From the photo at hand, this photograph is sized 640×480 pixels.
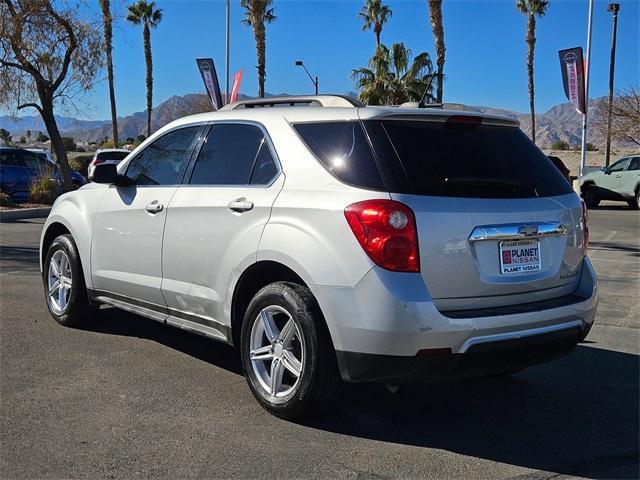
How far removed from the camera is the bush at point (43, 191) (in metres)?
19.5

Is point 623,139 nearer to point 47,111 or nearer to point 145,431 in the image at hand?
point 47,111

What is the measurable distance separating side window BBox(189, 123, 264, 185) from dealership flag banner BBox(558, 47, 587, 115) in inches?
912

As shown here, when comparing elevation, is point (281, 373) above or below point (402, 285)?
below

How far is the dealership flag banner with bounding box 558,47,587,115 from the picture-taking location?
24859mm

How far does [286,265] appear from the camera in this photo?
3814mm

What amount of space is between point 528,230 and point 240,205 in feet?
5.61

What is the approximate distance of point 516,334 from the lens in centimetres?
363

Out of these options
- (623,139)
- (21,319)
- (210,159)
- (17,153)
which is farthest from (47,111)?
(623,139)

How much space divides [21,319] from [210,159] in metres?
2.79

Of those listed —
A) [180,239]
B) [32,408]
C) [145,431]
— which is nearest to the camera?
[145,431]

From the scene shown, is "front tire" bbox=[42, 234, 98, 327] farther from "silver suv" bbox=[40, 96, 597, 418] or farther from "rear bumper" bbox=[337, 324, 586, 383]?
"rear bumper" bbox=[337, 324, 586, 383]

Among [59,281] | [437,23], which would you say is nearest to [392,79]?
[437,23]

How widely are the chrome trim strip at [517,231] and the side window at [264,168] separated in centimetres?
130

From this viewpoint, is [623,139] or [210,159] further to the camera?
[623,139]
